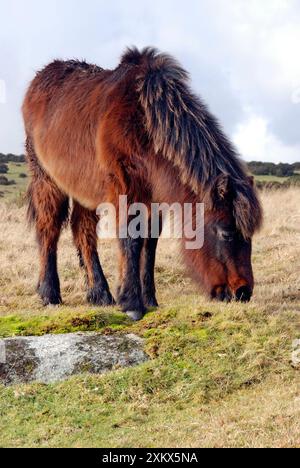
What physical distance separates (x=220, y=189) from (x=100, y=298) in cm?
287

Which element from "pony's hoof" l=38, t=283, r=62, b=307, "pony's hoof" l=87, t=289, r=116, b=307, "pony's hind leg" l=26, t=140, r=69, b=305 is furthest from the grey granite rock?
"pony's hind leg" l=26, t=140, r=69, b=305

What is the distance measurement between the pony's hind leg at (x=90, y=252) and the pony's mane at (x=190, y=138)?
2.37 m

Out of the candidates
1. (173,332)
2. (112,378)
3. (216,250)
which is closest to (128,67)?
(216,250)

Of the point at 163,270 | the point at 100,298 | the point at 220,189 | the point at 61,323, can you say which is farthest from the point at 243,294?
the point at 163,270

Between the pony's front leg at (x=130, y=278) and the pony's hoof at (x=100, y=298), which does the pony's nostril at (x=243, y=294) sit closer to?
the pony's front leg at (x=130, y=278)

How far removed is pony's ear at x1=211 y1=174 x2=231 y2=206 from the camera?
6703mm

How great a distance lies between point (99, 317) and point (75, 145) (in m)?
2.42

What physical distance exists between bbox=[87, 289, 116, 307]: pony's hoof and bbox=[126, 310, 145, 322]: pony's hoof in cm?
164

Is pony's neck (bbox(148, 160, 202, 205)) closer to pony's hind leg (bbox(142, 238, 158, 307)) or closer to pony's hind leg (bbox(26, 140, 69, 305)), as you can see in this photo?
pony's hind leg (bbox(142, 238, 158, 307))

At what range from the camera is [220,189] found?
6730 millimetres

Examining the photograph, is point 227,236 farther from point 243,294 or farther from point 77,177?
point 77,177

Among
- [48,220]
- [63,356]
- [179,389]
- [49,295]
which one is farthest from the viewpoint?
[48,220]

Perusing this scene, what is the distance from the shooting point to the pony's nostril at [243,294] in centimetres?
672
